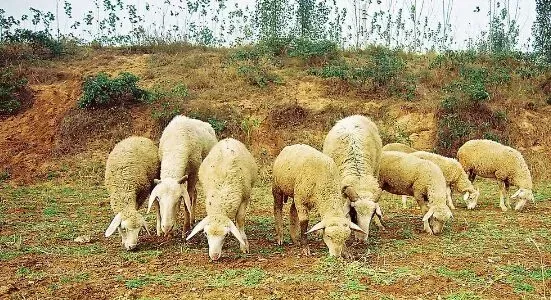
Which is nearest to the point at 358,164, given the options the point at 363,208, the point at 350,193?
the point at 350,193

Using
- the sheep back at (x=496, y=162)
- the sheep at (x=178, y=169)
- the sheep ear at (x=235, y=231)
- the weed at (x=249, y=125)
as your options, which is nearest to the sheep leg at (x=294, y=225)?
the sheep ear at (x=235, y=231)

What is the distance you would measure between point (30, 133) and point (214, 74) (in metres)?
7.46

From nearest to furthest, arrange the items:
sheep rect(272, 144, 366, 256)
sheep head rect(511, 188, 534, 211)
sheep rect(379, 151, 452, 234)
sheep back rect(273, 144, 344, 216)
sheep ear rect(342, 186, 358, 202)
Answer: sheep rect(272, 144, 366, 256) < sheep back rect(273, 144, 344, 216) < sheep ear rect(342, 186, 358, 202) < sheep rect(379, 151, 452, 234) < sheep head rect(511, 188, 534, 211)

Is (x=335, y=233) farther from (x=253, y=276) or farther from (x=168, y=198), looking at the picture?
(x=168, y=198)

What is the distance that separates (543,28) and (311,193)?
21358 millimetres

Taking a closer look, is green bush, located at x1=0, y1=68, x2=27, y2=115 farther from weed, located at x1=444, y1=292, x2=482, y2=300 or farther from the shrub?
weed, located at x1=444, y1=292, x2=482, y2=300

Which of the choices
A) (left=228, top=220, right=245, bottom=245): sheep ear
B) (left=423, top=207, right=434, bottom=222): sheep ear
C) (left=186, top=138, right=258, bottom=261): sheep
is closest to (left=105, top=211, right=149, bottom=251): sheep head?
(left=186, top=138, right=258, bottom=261): sheep

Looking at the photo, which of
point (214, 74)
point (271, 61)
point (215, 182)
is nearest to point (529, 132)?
point (271, 61)

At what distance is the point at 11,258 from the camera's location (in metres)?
8.26

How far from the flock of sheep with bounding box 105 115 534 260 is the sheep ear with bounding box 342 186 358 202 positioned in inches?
0.7

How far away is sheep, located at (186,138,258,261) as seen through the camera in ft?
26.0

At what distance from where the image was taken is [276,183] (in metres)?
9.49

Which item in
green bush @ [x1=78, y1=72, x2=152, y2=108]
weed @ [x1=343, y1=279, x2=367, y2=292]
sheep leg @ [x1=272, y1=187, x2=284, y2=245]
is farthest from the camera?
green bush @ [x1=78, y1=72, x2=152, y2=108]

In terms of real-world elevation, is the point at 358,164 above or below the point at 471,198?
above
